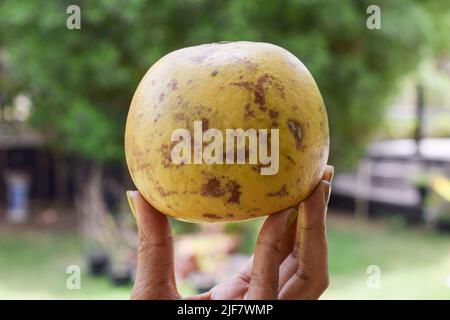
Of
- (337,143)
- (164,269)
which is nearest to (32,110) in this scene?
(337,143)

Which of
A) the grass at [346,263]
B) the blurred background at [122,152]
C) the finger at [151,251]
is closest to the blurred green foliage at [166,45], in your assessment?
the blurred background at [122,152]

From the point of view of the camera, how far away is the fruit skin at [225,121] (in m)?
0.63

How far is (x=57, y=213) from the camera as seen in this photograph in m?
4.93

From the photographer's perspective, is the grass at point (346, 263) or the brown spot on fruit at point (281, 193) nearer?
the brown spot on fruit at point (281, 193)

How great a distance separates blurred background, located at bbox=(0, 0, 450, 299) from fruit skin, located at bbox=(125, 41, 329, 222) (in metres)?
1.77

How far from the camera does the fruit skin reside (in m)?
0.63

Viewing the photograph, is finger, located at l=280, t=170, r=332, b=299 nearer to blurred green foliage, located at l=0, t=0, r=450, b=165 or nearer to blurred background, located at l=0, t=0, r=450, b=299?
blurred background, located at l=0, t=0, r=450, b=299

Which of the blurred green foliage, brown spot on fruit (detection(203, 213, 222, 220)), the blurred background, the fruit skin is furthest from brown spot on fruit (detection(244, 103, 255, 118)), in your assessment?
the blurred green foliage

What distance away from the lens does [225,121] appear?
63 cm

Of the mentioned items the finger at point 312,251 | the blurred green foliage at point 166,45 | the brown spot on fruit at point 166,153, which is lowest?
the finger at point 312,251

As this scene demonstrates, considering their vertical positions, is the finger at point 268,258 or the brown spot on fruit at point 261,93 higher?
the brown spot on fruit at point 261,93

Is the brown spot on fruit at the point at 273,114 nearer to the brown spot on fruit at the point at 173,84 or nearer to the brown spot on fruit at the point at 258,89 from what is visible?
the brown spot on fruit at the point at 258,89

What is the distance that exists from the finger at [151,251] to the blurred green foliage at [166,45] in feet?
7.64

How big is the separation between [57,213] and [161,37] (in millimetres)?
2412
